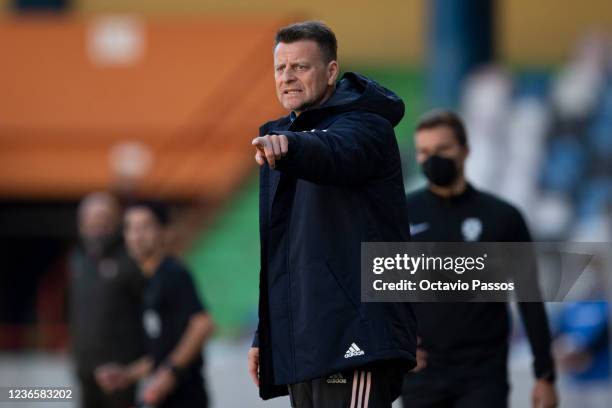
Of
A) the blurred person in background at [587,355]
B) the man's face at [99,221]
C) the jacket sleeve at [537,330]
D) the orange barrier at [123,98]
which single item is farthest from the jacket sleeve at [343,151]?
the orange barrier at [123,98]

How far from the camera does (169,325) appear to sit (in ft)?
25.6

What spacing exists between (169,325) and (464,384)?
1.87 m

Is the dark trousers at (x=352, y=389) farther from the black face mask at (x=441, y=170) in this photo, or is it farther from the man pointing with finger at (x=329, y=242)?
the black face mask at (x=441, y=170)

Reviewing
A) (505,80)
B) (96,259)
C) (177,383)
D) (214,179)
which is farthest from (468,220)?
(214,179)

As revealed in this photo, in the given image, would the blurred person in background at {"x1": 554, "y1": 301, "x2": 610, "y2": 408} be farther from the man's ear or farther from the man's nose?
the man's nose

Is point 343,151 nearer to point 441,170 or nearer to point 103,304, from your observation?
point 441,170

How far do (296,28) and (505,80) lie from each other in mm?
12961

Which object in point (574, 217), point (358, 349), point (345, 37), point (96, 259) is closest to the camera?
point (358, 349)

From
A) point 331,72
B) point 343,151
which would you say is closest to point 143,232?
point 331,72

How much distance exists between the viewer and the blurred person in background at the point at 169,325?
24.9ft

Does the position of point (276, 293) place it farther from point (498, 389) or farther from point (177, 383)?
point (177, 383)

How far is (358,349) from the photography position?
4762mm

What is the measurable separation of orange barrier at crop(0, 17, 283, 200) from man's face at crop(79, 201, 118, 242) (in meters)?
10.1

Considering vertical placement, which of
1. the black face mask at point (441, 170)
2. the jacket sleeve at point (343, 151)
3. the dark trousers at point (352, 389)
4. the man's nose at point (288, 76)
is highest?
the black face mask at point (441, 170)
